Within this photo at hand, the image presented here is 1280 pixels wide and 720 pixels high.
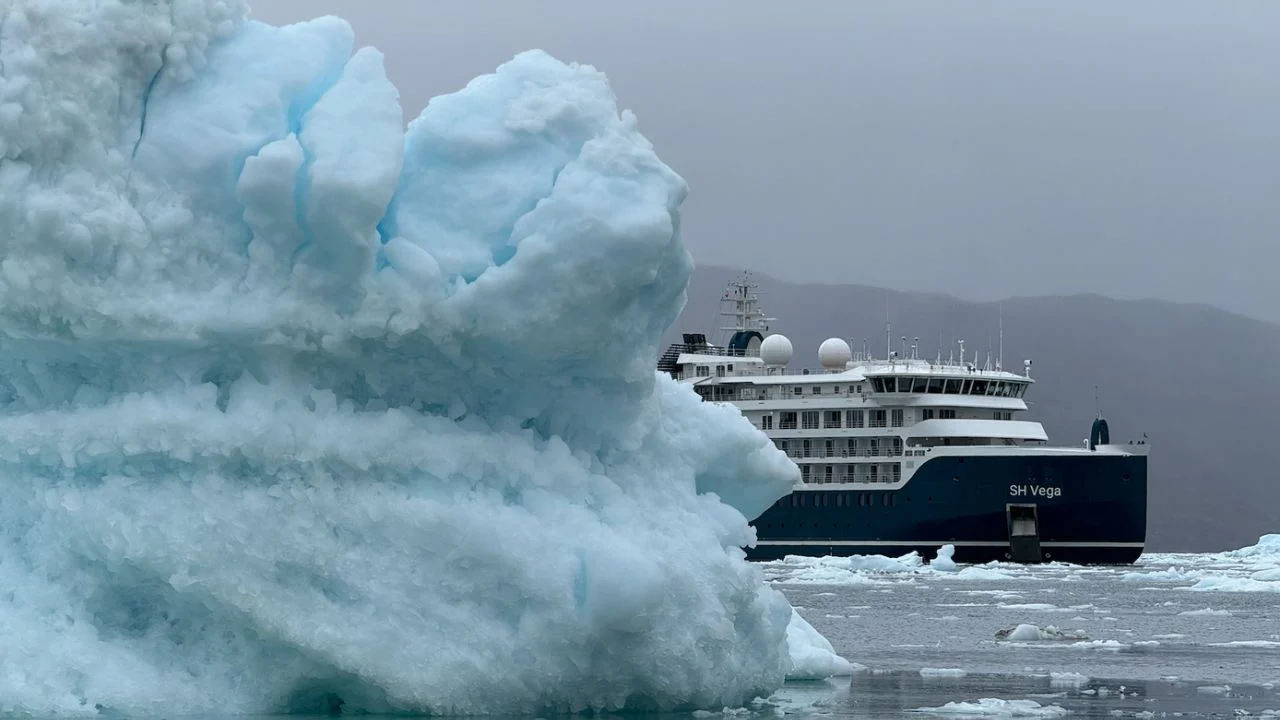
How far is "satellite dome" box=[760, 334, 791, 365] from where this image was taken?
6588 centimetres

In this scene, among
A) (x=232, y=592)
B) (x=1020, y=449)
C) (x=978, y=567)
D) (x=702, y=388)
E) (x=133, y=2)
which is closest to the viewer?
(x=232, y=592)

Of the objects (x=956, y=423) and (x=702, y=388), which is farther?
(x=702, y=388)

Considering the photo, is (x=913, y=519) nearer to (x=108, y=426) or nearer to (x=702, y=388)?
(x=702, y=388)

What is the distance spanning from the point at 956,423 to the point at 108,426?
170ft

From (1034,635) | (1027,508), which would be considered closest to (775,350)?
(1027,508)

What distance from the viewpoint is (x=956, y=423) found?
5962 cm

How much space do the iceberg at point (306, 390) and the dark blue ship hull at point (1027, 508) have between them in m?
48.2

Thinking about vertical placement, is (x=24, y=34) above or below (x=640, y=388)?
above

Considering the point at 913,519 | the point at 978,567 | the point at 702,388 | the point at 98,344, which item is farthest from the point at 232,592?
the point at 702,388

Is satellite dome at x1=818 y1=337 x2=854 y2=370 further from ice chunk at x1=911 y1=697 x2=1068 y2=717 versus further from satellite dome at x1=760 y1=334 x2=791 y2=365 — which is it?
ice chunk at x1=911 y1=697 x2=1068 y2=717

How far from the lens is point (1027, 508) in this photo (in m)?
57.2

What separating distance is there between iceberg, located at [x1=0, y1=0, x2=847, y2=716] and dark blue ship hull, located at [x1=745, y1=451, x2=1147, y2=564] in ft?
158

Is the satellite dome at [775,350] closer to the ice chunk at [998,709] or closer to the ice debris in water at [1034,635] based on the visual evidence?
the ice debris in water at [1034,635]

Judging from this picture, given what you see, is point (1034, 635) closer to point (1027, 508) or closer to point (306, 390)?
point (306, 390)
